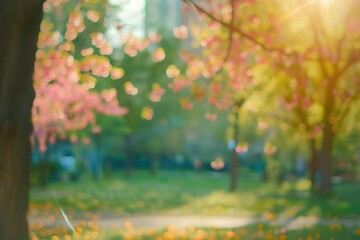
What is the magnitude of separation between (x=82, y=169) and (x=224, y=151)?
58.5 ft

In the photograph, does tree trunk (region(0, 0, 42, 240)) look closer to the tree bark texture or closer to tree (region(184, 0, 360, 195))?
tree (region(184, 0, 360, 195))

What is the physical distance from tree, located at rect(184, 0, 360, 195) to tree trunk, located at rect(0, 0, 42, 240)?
204 inches

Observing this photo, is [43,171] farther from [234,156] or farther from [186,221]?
[186,221]

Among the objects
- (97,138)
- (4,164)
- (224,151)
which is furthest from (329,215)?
(224,151)

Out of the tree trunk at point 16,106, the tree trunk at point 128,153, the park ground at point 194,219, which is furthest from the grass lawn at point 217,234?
the tree trunk at point 128,153

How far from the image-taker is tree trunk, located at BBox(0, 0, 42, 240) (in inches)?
268

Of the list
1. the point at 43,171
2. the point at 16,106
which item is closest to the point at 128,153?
the point at 43,171

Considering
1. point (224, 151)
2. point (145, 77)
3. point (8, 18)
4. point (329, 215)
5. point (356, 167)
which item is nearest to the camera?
point (8, 18)

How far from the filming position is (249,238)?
1145cm

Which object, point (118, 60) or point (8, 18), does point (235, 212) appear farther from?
point (118, 60)

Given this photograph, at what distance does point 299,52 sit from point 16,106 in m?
10.2

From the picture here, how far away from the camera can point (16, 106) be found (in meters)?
6.92

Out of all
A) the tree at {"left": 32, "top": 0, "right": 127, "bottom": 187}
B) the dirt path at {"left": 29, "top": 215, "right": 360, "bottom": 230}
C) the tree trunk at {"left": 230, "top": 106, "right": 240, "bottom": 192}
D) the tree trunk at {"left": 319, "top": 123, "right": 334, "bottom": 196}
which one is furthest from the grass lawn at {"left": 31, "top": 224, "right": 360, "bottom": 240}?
the tree trunk at {"left": 230, "top": 106, "right": 240, "bottom": 192}

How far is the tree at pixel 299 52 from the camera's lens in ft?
49.2
